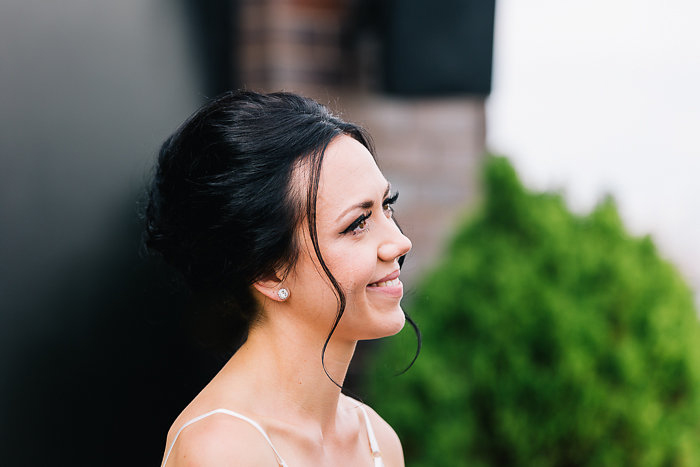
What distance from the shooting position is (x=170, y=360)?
3.23m

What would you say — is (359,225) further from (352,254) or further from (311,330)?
(311,330)

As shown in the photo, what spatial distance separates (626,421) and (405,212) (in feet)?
5.24

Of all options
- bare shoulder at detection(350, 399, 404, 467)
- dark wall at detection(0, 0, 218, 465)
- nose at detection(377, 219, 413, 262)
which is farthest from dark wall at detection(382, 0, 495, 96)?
nose at detection(377, 219, 413, 262)

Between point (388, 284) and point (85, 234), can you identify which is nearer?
point (388, 284)

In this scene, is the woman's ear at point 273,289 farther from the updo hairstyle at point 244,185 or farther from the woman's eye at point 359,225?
the woman's eye at point 359,225

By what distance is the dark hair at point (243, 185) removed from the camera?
1.48 m

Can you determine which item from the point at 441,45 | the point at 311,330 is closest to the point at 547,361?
the point at 441,45

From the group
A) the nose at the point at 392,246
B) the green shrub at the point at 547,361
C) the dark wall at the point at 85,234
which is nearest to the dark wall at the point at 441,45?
the green shrub at the point at 547,361

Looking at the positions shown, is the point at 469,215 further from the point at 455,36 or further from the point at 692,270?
the point at 692,270

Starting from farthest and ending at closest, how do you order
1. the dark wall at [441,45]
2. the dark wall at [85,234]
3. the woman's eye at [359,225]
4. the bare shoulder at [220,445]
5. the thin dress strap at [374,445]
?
the dark wall at [441,45] → the dark wall at [85,234] → the thin dress strap at [374,445] → the woman's eye at [359,225] → the bare shoulder at [220,445]

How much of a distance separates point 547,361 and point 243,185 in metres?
2.14

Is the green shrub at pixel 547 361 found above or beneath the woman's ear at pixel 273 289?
beneath

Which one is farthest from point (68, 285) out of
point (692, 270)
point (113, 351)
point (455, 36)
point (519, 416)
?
point (692, 270)

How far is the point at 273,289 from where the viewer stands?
5.04ft
